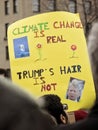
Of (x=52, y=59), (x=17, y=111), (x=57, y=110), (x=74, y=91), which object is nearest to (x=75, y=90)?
(x=74, y=91)

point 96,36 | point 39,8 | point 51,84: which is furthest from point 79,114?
point 39,8

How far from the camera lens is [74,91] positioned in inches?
225

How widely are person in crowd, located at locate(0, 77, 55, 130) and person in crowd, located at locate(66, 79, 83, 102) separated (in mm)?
3981

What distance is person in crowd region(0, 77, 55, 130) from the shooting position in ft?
5.39

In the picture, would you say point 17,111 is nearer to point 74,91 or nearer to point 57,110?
point 57,110

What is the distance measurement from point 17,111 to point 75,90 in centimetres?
407

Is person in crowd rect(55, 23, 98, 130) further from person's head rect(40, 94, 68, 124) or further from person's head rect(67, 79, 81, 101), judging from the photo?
person's head rect(67, 79, 81, 101)

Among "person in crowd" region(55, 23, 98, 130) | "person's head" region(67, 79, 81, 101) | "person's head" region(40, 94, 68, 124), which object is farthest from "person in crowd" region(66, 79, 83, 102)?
"person in crowd" region(55, 23, 98, 130)

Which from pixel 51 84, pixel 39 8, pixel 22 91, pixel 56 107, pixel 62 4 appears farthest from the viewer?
pixel 39 8

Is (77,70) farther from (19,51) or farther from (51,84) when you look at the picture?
(19,51)

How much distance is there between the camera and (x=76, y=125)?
2145mm

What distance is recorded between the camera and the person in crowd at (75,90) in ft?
18.6

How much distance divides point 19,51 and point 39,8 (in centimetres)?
4336

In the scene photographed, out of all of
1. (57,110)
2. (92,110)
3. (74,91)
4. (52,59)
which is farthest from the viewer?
(52,59)
